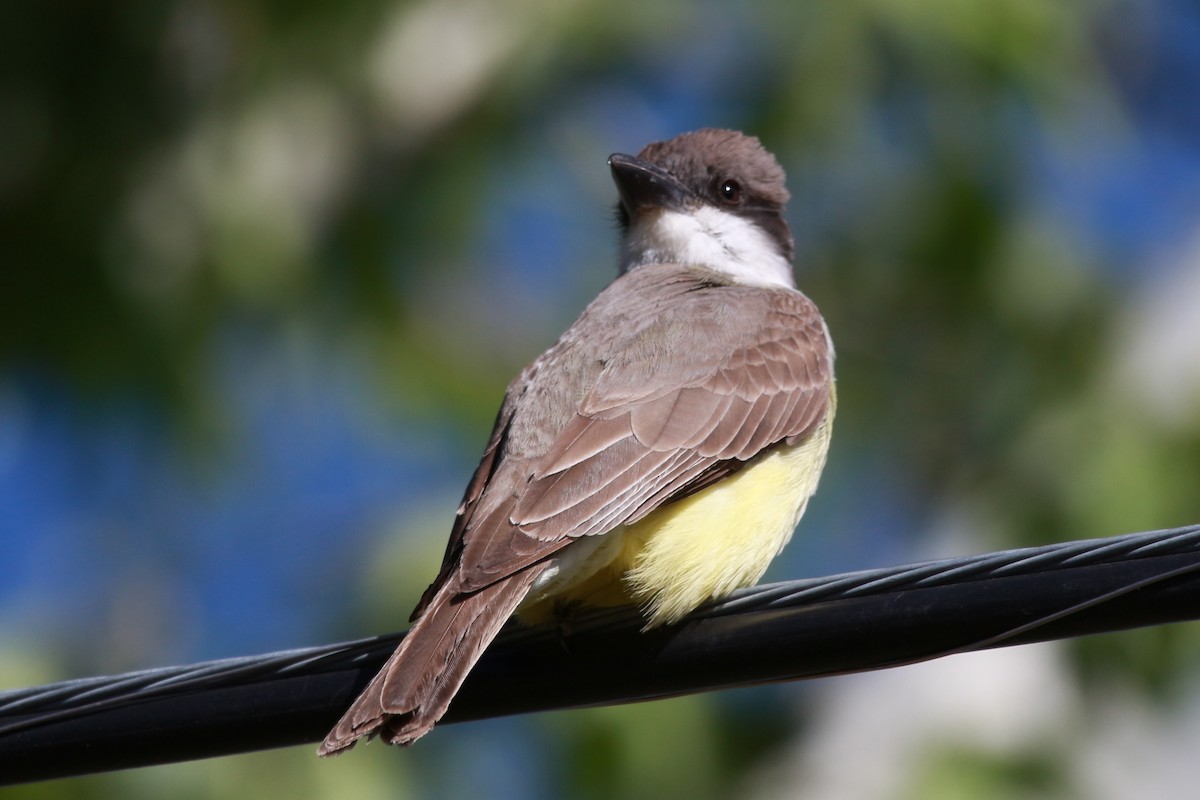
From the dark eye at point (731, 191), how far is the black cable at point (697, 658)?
3.20 meters

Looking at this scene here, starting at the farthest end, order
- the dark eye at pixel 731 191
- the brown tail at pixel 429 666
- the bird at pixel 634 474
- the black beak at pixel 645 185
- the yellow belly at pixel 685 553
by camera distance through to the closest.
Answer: the dark eye at pixel 731 191, the black beak at pixel 645 185, the yellow belly at pixel 685 553, the bird at pixel 634 474, the brown tail at pixel 429 666

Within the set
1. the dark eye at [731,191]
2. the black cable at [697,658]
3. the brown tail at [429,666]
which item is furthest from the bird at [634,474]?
the dark eye at [731,191]

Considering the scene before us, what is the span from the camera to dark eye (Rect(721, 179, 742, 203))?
6992 millimetres

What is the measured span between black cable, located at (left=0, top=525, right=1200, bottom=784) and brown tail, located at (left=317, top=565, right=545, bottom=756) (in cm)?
10

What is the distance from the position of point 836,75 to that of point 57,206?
5.04 metres

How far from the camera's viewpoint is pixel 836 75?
955 cm

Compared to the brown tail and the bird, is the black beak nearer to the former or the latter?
the bird

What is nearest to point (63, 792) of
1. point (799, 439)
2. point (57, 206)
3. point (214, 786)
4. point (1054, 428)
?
point (214, 786)

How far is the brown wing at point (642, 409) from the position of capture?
454cm

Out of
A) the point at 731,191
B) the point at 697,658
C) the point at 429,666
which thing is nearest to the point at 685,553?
the point at 697,658

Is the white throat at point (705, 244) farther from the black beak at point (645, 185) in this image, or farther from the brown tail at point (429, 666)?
the brown tail at point (429, 666)

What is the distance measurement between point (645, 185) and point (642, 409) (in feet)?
6.40

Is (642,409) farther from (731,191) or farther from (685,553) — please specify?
(731,191)

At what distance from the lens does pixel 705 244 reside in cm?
687
